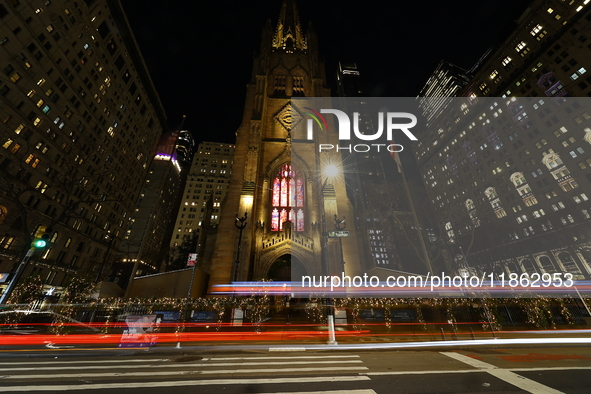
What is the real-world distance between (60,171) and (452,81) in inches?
4920

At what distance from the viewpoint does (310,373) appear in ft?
20.6

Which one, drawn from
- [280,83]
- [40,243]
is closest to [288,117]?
[280,83]

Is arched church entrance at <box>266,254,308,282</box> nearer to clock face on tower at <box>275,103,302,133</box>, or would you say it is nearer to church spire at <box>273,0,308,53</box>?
clock face on tower at <box>275,103,302,133</box>

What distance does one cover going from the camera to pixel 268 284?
87.8 feet

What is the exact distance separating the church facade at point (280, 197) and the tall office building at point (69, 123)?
1383 centimetres

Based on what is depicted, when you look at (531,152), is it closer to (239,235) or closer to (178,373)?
(239,235)

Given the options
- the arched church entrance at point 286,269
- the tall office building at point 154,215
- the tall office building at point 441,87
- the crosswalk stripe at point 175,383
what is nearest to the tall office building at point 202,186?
the tall office building at point 154,215

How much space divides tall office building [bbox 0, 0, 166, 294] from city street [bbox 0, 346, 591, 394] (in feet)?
47.4

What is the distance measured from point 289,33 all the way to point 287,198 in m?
48.3

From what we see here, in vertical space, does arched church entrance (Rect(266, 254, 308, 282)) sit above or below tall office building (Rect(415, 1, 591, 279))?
below

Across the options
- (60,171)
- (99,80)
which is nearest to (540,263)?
(60,171)

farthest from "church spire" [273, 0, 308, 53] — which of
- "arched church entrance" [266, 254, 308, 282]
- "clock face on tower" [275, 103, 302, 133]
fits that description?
"arched church entrance" [266, 254, 308, 282]

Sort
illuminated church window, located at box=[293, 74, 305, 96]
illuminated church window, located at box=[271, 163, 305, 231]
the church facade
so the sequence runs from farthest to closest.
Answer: illuminated church window, located at box=[293, 74, 305, 96], illuminated church window, located at box=[271, 163, 305, 231], the church facade

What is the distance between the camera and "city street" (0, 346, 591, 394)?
5.12m
